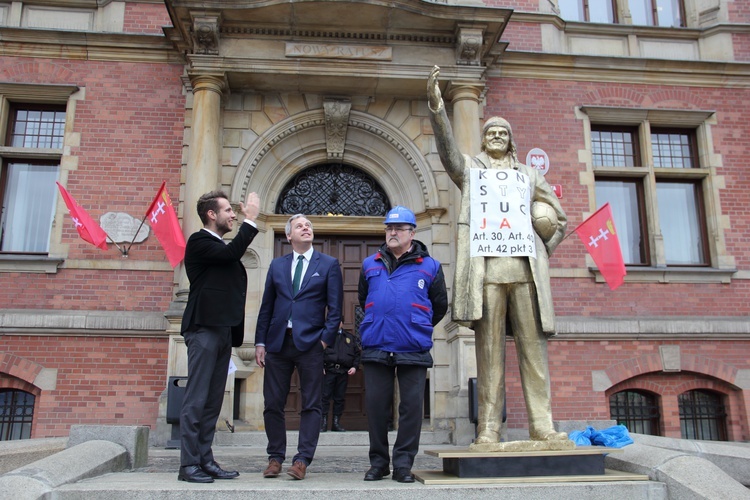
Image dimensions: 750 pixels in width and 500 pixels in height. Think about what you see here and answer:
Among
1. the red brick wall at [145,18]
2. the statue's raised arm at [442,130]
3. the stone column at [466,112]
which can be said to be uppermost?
the red brick wall at [145,18]

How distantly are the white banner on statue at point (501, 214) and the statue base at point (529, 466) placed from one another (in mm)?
1386

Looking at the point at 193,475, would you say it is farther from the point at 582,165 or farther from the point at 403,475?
the point at 582,165

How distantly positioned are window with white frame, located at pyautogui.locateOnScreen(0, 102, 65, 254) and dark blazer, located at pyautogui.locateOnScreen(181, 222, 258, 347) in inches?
280

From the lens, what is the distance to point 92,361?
10.4m

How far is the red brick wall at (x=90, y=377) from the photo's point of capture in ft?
33.6

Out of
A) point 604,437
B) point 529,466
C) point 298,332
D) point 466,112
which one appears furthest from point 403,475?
point 466,112

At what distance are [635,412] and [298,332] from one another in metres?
7.99

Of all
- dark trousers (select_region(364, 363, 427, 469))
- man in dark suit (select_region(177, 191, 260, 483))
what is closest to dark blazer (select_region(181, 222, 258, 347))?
man in dark suit (select_region(177, 191, 260, 483))

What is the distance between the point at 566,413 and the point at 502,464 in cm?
677

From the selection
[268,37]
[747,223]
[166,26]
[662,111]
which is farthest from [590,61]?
[166,26]

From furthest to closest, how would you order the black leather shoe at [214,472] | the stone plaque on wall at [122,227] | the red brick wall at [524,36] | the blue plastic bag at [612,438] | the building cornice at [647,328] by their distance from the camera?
the red brick wall at [524,36] → the building cornice at [647,328] → the stone plaque on wall at [122,227] → the blue plastic bag at [612,438] → the black leather shoe at [214,472]

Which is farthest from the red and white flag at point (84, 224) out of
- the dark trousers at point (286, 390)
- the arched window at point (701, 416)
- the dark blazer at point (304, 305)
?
the arched window at point (701, 416)

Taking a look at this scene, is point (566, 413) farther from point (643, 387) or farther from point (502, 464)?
point (502, 464)

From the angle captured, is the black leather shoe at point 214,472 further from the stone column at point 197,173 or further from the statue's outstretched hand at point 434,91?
the stone column at point 197,173
